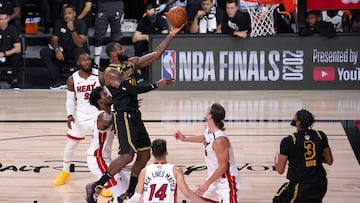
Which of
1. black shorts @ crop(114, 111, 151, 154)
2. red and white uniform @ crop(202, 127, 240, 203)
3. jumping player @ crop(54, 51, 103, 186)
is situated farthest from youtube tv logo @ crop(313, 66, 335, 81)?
red and white uniform @ crop(202, 127, 240, 203)

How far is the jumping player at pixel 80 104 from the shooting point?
10.3 m

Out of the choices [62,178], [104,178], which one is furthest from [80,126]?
[104,178]

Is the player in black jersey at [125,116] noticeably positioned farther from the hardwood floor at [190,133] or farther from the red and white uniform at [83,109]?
the red and white uniform at [83,109]

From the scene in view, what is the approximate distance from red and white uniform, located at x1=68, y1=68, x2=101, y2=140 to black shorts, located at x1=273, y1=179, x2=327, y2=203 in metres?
3.05

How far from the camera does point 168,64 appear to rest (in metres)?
16.3

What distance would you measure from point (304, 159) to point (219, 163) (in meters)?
A: 0.78

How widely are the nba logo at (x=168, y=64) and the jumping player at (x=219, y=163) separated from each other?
8.12 m

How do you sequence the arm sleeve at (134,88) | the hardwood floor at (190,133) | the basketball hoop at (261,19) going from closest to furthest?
1. the arm sleeve at (134,88)
2. the hardwood floor at (190,133)
3. the basketball hoop at (261,19)

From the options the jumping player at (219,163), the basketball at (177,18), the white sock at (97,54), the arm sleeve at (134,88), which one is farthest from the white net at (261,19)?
the jumping player at (219,163)

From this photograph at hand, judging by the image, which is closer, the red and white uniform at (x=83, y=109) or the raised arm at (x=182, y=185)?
the raised arm at (x=182, y=185)

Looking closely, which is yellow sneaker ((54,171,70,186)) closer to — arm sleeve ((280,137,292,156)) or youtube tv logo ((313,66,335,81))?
arm sleeve ((280,137,292,156))

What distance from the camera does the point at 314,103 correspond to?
49.5ft

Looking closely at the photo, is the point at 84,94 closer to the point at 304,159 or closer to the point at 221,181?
the point at 221,181

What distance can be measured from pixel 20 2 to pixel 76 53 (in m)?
2.24
